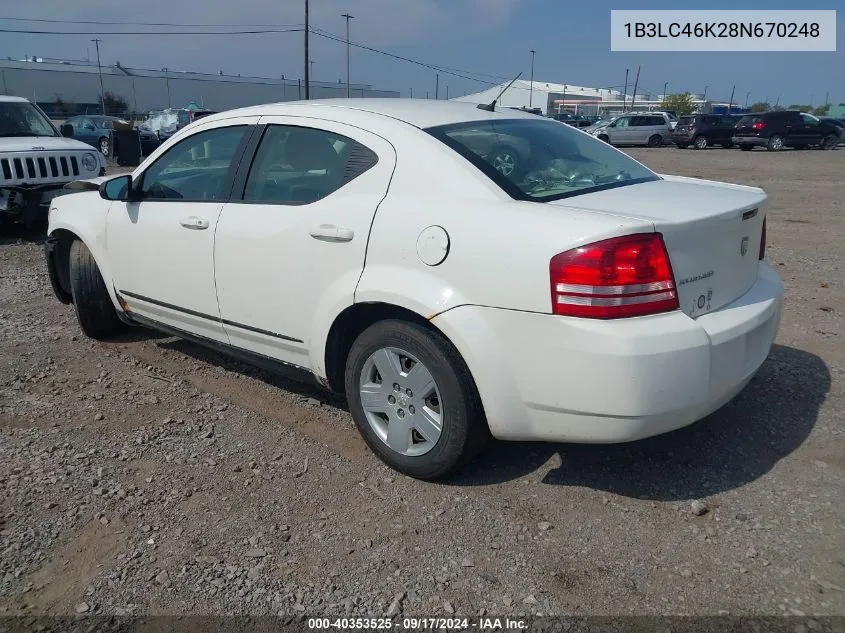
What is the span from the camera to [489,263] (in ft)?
8.91

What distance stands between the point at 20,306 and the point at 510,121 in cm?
466

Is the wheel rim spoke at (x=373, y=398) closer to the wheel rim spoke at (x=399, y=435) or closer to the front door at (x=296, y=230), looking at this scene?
the wheel rim spoke at (x=399, y=435)

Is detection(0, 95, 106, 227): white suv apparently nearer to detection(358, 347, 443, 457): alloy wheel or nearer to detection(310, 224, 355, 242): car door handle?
detection(310, 224, 355, 242): car door handle

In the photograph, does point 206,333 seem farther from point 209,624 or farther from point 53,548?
point 209,624

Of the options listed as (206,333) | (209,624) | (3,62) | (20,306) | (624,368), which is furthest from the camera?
(3,62)

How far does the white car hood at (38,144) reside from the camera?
8.69 metres

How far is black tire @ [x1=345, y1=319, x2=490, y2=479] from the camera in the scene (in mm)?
2891

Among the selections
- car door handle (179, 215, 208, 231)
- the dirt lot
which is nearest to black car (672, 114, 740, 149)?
the dirt lot

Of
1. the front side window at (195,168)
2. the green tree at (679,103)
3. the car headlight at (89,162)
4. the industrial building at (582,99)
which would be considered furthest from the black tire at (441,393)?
the green tree at (679,103)

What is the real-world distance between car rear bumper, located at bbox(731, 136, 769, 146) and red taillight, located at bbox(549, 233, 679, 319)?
1203 inches

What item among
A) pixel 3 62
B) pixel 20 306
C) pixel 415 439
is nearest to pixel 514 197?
pixel 415 439

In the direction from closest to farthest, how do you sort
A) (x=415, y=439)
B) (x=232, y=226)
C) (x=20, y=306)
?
(x=415, y=439) < (x=232, y=226) < (x=20, y=306)

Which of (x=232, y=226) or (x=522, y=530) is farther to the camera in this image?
(x=232, y=226)

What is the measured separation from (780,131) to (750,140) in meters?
1.19
